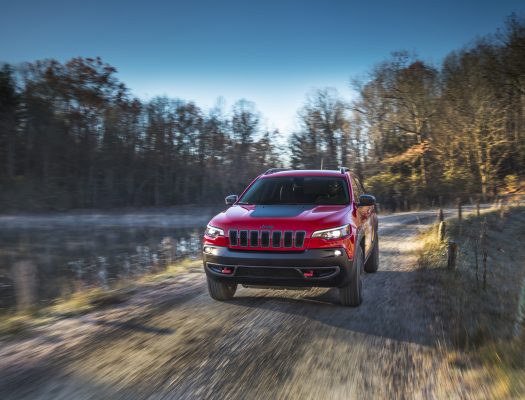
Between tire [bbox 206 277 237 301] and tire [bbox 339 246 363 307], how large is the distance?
1.55 metres

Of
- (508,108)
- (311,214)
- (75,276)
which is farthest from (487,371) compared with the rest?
(508,108)

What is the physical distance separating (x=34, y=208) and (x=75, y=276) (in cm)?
2955

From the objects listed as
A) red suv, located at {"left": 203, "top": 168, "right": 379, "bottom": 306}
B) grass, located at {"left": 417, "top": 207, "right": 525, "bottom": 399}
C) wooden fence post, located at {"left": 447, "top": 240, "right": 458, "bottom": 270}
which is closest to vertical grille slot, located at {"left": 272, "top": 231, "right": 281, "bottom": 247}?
red suv, located at {"left": 203, "top": 168, "right": 379, "bottom": 306}

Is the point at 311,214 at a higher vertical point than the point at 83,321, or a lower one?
higher

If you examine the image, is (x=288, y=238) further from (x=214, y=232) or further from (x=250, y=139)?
(x=250, y=139)

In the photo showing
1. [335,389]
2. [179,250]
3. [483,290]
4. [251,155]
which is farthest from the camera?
[251,155]

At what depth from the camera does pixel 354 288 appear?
6137mm

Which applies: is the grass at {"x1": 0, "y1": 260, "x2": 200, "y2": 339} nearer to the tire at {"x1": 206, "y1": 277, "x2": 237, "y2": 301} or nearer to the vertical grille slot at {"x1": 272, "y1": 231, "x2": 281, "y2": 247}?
the tire at {"x1": 206, "y1": 277, "x2": 237, "y2": 301}

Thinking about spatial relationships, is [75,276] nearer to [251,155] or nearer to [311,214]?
[311,214]

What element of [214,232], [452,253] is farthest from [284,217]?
[452,253]

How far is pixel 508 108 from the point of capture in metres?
32.5

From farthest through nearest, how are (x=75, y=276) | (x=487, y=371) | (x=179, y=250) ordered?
(x=179, y=250) < (x=75, y=276) < (x=487, y=371)

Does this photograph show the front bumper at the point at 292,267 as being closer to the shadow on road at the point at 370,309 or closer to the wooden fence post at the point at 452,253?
the shadow on road at the point at 370,309

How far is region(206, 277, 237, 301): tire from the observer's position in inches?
261
